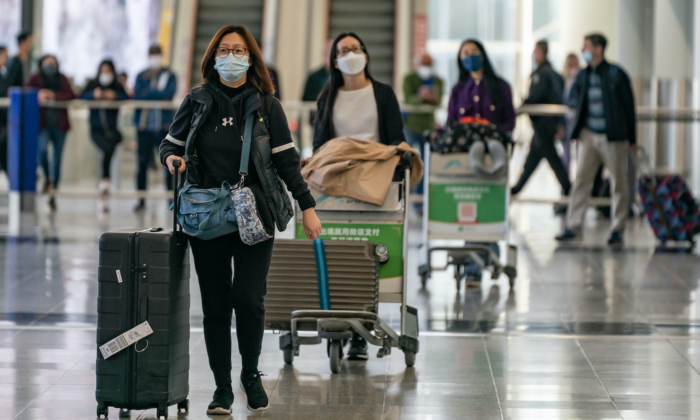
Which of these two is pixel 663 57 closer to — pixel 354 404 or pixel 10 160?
pixel 10 160

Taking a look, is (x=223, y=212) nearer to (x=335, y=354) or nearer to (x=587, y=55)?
(x=335, y=354)

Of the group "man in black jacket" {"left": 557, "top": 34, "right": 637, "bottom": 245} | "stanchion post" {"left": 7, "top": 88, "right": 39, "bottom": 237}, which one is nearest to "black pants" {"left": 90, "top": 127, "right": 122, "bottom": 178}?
"stanchion post" {"left": 7, "top": 88, "right": 39, "bottom": 237}

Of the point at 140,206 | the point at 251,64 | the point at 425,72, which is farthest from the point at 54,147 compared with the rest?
the point at 251,64

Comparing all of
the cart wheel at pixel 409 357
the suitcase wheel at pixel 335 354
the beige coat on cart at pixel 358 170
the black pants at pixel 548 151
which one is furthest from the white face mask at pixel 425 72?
the suitcase wheel at pixel 335 354

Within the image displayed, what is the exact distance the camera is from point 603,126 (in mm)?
8906

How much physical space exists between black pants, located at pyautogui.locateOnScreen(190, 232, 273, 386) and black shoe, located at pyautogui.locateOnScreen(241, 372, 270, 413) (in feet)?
0.14

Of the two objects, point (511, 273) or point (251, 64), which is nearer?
point (251, 64)

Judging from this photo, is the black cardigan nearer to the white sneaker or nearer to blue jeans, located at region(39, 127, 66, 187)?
the white sneaker

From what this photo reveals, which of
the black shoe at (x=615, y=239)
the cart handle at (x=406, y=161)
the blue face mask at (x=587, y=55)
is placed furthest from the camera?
the black shoe at (x=615, y=239)

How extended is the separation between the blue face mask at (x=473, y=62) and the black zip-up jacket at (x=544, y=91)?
3744mm

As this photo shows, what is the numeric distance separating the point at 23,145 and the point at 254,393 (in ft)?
27.3

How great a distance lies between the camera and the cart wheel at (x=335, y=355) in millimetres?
4457

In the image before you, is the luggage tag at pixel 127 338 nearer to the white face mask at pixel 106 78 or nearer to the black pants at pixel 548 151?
the black pants at pixel 548 151

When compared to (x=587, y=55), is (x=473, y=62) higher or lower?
lower
